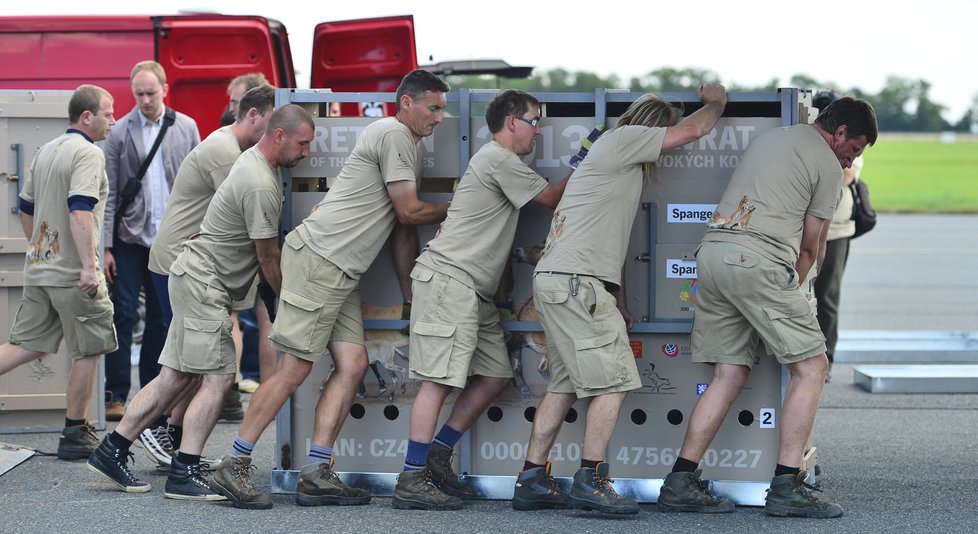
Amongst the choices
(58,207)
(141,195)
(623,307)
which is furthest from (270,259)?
(141,195)

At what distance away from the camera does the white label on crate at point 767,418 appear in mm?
5812

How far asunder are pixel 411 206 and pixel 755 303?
1581 mm

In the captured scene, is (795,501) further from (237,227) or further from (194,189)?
(194,189)

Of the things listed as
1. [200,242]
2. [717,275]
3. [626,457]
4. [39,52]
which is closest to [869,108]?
[717,275]

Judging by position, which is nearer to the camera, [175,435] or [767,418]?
[767,418]

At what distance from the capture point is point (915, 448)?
704cm

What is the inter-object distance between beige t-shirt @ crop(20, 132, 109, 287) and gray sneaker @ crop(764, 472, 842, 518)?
148 inches

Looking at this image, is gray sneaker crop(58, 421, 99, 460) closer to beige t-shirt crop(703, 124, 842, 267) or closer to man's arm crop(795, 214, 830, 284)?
beige t-shirt crop(703, 124, 842, 267)

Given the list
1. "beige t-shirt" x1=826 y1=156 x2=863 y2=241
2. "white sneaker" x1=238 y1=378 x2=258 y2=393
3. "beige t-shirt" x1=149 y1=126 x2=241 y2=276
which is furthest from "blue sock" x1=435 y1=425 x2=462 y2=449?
"beige t-shirt" x1=826 y1=156 x2=863 y2=241

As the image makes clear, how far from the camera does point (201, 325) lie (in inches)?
229

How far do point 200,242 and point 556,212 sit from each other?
A: 5.54 feet

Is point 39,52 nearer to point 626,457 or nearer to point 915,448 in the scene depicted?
point 626,457

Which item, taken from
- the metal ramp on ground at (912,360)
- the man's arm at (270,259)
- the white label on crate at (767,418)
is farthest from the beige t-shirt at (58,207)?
the metal ramp on ground at (912,360)

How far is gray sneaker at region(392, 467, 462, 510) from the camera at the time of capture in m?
5.55
